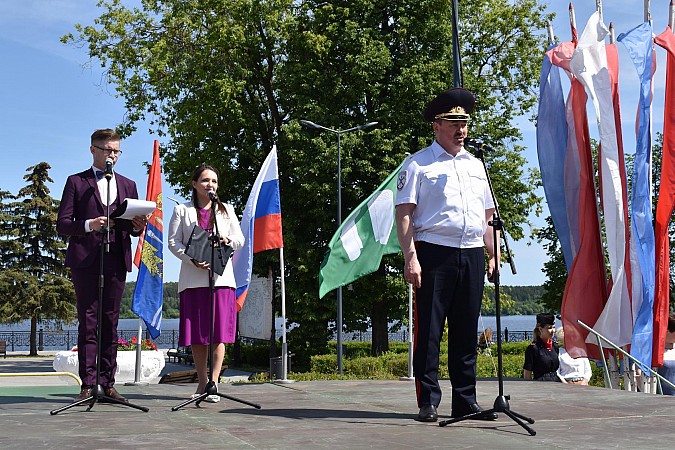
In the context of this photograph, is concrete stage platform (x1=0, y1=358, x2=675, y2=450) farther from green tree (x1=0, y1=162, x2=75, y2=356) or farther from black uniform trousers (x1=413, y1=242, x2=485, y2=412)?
green tree (x1=0, y1=162, x2=75, y2=356)

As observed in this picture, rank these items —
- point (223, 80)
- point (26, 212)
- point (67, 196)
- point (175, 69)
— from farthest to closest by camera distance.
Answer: point (26, 212) < point (175, 69) < point (223, 80) < point (67, 196)

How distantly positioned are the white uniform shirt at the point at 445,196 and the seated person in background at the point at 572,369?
4.75m

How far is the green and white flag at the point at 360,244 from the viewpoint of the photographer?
30.8 feet

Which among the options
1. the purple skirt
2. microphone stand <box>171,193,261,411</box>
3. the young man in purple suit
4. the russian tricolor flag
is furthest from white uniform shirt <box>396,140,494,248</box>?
the russian tricolor flag

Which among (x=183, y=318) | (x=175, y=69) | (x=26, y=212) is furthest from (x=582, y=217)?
(x=26, y=212)

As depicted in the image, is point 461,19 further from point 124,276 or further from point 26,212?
point 26,212

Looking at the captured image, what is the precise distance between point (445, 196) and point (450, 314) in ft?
2.70

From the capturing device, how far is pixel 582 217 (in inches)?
456

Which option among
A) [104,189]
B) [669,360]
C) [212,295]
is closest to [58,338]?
[669,360]

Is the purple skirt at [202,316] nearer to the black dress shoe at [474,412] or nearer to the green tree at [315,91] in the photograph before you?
the black dress shoe at [474,412]

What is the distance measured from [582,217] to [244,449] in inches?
330

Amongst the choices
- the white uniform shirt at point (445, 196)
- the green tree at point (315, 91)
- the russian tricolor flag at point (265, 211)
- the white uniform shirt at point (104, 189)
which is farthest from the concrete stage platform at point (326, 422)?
the green tree at point (315, 91)

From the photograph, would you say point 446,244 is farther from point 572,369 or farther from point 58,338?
point 58,338

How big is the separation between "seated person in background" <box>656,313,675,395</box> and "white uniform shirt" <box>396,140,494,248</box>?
17.3 feet
